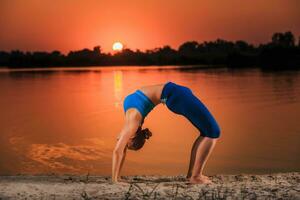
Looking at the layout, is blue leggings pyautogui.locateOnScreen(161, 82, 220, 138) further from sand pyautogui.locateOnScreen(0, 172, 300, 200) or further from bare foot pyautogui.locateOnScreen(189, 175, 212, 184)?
sand pyautogui.locateOnScreen(0, 172, 300, 200)

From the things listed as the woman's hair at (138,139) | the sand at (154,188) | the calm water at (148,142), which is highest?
the woman's hair at (138,139)

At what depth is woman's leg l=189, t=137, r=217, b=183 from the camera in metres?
7.74

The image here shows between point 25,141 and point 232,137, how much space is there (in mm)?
6065

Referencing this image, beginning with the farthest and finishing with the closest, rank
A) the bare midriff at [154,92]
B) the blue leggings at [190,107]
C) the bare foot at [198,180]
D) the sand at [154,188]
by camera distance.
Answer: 1. the bare foot at [198,180]
2. the bare midriff at [154,92]
3. the blue leggings at [190,107]
4. the sand at [154,188]

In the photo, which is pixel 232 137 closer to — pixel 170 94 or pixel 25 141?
pixel 25 141

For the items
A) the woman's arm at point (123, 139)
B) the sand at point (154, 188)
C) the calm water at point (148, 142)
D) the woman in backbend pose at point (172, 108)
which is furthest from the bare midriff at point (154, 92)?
the calm water at point (148, 142)

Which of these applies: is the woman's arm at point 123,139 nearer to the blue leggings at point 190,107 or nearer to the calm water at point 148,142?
the blue leggings at point 190,107

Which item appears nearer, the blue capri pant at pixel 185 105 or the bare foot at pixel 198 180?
the blue capri pant at pixel 185 105

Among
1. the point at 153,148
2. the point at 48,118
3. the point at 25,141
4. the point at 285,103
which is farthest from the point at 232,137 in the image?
the point at 285,103

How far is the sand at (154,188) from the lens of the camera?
23.5ft

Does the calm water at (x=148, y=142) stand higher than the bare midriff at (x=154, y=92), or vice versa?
the bare midriff at (x=154, y=92)

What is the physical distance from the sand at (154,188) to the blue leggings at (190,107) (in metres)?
0.75

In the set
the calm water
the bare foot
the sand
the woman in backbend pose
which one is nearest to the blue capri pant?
the woman in backbend pose

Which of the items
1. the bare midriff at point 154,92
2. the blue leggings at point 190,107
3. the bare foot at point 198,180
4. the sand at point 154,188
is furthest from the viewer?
the bare foot at point 198,180
